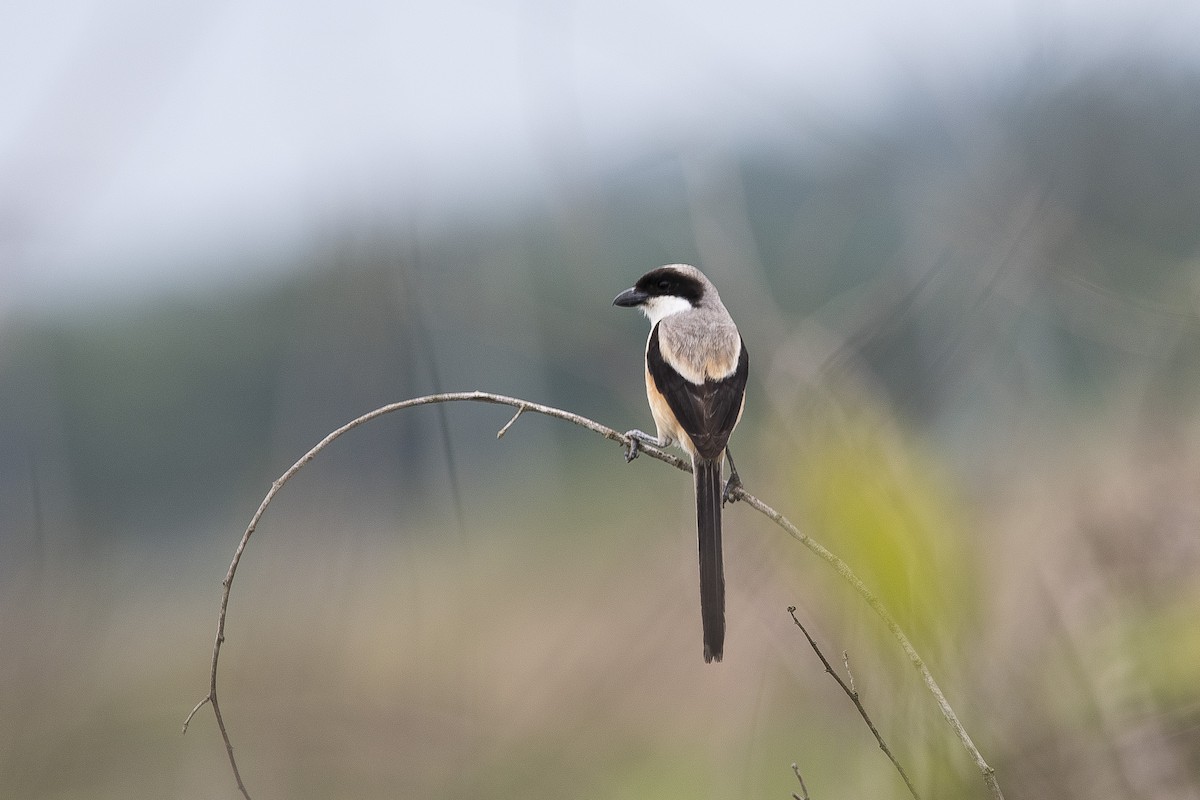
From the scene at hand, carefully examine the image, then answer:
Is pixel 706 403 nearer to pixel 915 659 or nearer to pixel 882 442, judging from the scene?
pixel 882 442

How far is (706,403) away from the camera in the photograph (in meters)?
3.70

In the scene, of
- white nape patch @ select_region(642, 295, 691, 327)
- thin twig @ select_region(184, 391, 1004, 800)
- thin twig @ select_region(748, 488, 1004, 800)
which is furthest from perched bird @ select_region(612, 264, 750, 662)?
thin twig @ select_region(748, 488, 1004, 800)

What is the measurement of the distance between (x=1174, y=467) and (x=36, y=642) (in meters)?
4.58

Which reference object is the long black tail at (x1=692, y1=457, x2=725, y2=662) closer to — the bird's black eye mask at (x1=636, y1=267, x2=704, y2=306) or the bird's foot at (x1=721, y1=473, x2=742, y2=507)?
the bird's foot at (x1=721, y1=473, x2=742, y2=507)

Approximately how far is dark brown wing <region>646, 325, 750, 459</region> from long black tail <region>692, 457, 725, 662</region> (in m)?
0.06

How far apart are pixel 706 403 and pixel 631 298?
746 millimetres

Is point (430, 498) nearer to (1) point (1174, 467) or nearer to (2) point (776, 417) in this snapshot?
(1) point (1174, 467)

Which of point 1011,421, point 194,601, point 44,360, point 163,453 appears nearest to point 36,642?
point 44,360

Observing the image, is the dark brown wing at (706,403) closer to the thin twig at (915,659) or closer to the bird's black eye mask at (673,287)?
the bird's black eye mask at (673,287)

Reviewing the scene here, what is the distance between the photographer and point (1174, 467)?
493cm

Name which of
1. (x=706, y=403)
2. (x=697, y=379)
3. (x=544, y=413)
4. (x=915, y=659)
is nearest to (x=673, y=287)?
(x=697, y=379)

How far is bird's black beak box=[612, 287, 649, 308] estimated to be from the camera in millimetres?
4263

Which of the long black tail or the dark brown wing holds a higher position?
the dark brown wing

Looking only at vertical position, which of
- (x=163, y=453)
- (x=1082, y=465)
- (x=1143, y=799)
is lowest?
(x=163, y=453)
